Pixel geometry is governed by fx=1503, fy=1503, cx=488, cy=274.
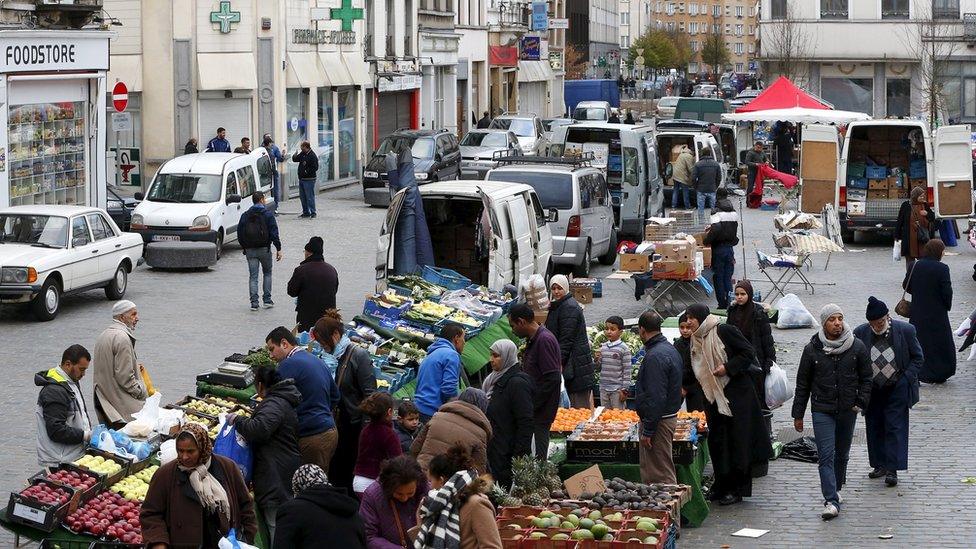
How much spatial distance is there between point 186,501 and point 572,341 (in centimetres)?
604

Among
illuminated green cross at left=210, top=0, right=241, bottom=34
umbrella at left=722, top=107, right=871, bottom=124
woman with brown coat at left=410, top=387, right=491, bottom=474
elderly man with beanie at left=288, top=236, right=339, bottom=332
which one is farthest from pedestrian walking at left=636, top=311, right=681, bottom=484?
illuminated green cross at left=210, top=0, right=241, bottom=34

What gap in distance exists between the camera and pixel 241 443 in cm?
1020

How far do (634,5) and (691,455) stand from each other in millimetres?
147059

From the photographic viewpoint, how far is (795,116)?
101 ft

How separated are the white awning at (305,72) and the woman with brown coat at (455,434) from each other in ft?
101

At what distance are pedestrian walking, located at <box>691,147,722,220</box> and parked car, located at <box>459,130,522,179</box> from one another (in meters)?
8.84

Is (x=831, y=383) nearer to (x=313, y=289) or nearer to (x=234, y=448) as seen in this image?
(x=234, y=448)

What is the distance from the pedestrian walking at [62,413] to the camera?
35.9 ft

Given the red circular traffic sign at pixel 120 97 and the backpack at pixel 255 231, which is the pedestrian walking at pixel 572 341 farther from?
the red circular traffic sign at pixel 120 97

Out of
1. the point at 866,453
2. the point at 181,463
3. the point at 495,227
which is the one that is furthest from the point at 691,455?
the point at 495,227

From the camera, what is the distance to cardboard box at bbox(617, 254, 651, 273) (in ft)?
74.4

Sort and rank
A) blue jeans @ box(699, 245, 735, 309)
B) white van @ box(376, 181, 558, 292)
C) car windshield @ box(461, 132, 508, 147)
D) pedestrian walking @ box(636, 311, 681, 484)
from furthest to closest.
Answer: car windshield @ box(461, 132, 508, 147)
blue jeans @ box(699, 245, 735, 309)
white van @ box(376, 181, 558, 292)
pedestrian walking @ box(636, 311, 681, 484)

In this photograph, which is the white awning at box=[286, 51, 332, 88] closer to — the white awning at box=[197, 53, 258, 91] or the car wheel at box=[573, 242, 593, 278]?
the white awning at box=[197, 53, 258, 91]

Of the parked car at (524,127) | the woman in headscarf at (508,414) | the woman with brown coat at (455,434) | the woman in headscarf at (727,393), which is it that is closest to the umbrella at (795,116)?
the parked car at (524,127)
